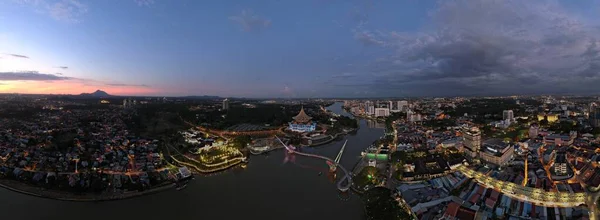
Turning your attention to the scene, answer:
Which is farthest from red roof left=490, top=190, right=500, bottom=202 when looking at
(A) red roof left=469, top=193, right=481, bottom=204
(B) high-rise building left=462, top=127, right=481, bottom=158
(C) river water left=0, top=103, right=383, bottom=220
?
(B) high-rise building left=462, top=127, right=481, bottom=158

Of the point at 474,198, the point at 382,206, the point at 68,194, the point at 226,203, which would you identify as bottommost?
the point at 226,203

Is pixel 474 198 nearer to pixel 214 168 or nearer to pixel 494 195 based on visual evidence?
pixel 494 195

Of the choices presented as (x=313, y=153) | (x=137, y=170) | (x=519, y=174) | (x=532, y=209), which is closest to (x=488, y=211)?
(x=532, y=209)

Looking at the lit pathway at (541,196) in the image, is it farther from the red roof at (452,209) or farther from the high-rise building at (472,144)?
the high-rise building at (472,144)

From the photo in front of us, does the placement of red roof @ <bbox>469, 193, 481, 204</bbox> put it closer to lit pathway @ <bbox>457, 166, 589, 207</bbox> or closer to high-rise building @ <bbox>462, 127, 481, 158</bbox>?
lit pathway @ <bbox>457, 166, 589, 207</bbox>

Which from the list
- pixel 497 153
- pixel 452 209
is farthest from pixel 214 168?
pixel 497 153

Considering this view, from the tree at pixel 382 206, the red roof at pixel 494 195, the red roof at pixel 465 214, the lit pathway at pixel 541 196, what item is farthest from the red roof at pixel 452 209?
the lit pathway at pixel 541 196
